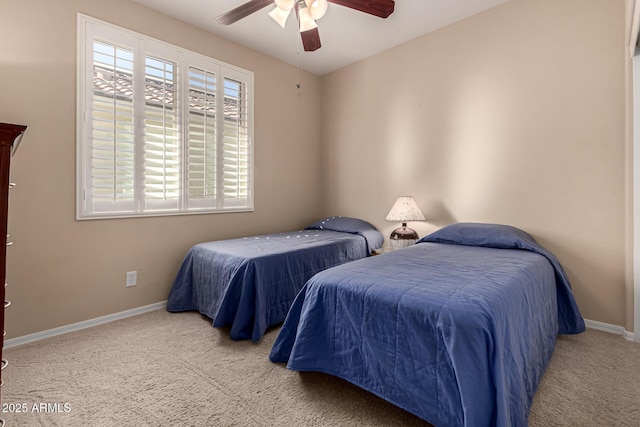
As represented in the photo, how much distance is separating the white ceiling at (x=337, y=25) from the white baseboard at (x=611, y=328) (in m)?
2.77

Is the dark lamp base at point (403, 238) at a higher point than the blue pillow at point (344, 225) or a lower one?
lower

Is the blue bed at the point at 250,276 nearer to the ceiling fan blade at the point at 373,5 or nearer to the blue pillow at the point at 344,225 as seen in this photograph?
the blue pillow at the point at 344,225

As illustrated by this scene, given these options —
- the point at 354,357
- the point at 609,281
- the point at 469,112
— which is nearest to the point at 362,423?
the point at 354,357

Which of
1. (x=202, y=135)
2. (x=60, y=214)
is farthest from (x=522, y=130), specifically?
(x=60, y=214)

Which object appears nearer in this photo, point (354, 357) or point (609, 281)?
point (354, 357)

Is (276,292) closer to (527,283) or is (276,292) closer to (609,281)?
(527,283)

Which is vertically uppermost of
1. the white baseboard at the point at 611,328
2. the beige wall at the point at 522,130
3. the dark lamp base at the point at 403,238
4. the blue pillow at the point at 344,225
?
the beige wall at the point at 522,130

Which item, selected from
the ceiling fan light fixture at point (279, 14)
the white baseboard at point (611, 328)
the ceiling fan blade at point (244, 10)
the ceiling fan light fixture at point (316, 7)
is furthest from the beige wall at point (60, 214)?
the white baseboard at point (611, 328)

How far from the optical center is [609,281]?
2377mm

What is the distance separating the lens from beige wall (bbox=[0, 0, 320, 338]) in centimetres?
220

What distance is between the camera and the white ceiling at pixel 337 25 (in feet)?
9.16

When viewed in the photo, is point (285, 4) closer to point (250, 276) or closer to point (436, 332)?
point (250, 276)

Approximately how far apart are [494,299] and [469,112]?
223 centimetres

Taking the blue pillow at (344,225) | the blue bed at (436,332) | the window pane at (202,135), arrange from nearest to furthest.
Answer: the blue bed at (436,332) < the window pane at (202,135) < the blue pillow at (344,225)
